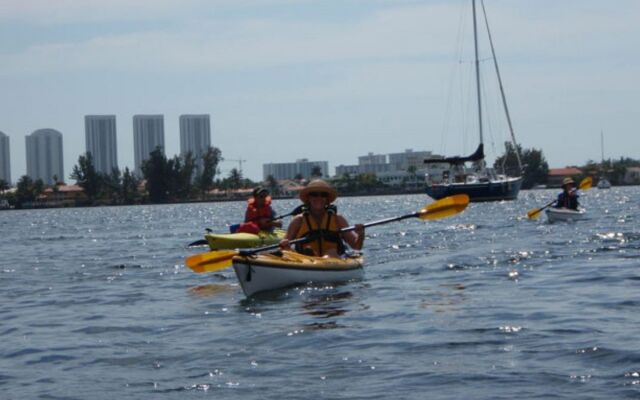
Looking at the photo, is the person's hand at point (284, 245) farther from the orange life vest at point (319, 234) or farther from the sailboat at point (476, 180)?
the sailboat at point (476, 180)

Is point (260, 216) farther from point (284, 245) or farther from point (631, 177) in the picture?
point (631, 177)

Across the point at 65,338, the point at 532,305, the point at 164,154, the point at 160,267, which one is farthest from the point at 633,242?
the point at 164,154

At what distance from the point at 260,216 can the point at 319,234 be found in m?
7.51

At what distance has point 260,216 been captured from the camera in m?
24.1

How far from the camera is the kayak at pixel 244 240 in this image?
23250mm

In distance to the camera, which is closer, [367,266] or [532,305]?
[532,305]

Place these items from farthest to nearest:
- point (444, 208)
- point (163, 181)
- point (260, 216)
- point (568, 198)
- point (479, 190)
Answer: point (163, 181), point (479, 190), point (568, 198), point (260, 216), point (444, 208)

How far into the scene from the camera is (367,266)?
2080 centimetres

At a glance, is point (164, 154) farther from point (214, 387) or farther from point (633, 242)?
point (214, 387)

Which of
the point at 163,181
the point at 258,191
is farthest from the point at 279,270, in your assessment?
the point at 163,181

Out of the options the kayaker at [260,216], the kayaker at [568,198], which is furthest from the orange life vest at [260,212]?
the kayaker at [568,198]

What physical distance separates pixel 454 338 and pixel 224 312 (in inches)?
153

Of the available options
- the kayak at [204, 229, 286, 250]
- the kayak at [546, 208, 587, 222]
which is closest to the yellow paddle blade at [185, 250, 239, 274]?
the kayak at [204, 229, 286, 250]

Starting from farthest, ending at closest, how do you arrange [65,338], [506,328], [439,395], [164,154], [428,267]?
[164,154] → [428,267] → [65,338] → [506,328] → [439,395]
